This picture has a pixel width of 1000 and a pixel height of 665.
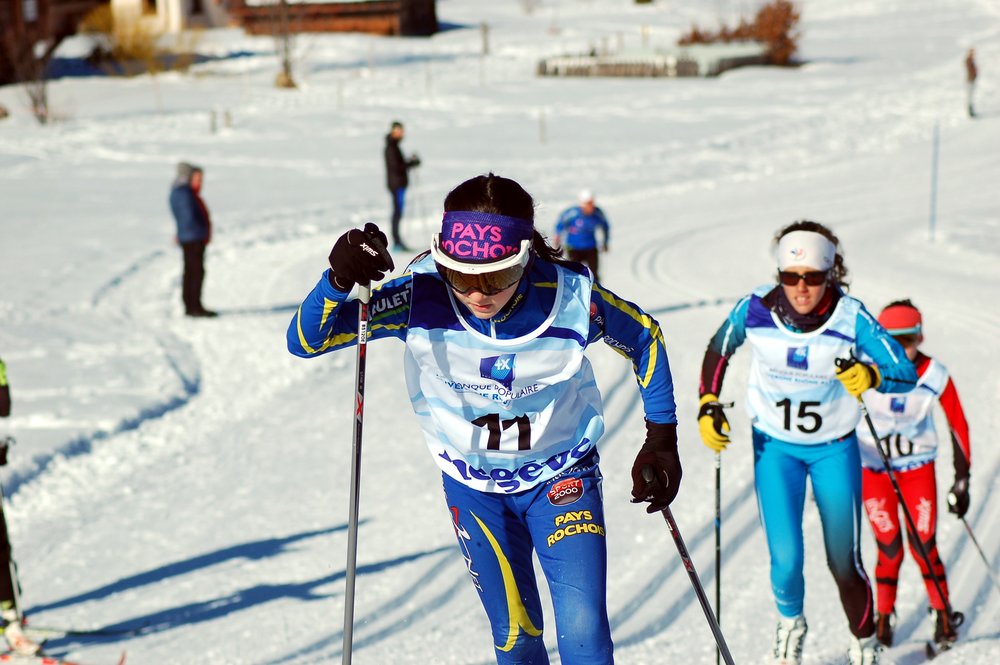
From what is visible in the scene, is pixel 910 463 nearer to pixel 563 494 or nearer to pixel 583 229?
pixel 563 494

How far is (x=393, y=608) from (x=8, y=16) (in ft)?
126

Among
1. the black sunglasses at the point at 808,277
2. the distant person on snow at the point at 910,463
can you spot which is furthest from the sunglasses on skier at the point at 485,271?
the distant person on snow at the point at 910,463

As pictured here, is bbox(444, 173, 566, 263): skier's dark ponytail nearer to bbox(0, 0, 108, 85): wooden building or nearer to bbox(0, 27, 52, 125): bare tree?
bbox(0, 27, 52, 125): bare tree

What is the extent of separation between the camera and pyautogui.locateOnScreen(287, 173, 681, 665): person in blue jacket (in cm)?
350

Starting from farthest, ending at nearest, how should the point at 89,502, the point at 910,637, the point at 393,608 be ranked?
the point at 89,502, the point at 393,608, the point at 910,637

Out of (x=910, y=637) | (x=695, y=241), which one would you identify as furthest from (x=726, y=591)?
(x=695, y=241)

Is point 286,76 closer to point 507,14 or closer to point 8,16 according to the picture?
point 8,16

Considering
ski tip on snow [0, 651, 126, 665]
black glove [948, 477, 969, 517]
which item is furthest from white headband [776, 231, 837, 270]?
ski tip on snow [0, 651, 126, 665]

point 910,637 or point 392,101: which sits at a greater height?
point 392,101

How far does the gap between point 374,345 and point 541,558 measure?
7.88 metres

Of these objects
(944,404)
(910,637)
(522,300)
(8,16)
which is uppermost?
(8,16)

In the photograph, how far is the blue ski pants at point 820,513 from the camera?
497 centimetres

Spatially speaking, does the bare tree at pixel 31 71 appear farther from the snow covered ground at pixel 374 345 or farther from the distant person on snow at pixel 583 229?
the distant person on snow at pixel 583 229

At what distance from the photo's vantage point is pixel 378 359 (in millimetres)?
11062
